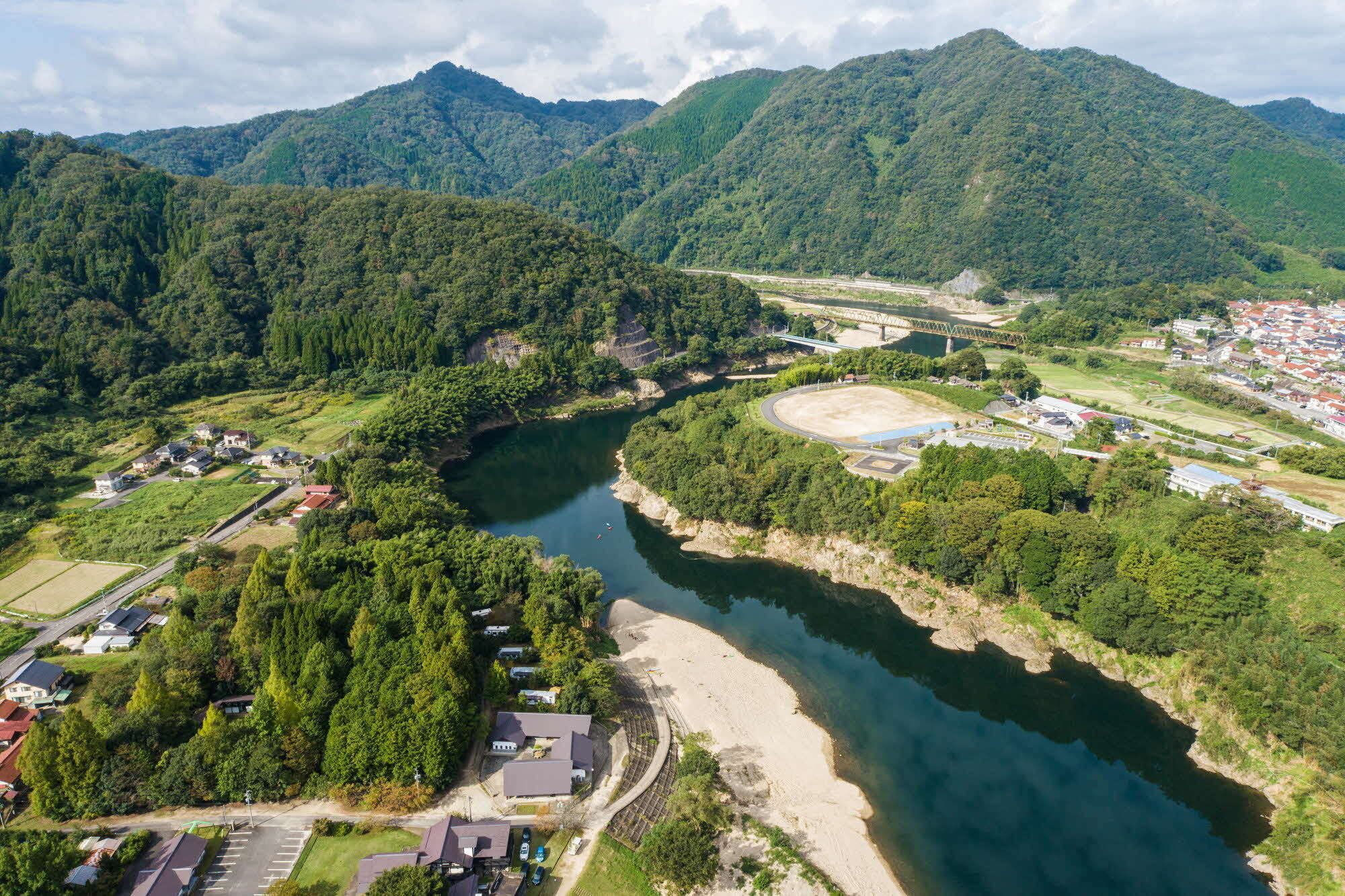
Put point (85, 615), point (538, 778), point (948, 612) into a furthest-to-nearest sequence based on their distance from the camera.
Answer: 1. point (948, 612)
2. point (85, 615)
3. point (538, 778)

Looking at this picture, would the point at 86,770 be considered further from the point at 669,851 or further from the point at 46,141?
the point at 46,141

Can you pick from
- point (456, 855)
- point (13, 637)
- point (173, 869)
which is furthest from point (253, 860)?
point (13, 637)

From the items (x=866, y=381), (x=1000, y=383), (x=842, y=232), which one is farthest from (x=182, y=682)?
(x=842, y=232)

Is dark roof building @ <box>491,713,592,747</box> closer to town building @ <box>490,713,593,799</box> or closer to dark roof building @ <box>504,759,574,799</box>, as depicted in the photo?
town building @ <box>490,713,593,799</box>

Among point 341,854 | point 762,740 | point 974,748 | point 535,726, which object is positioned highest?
point 535,726

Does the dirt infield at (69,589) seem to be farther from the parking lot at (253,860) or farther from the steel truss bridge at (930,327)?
the steel truss bridge at (930,327)

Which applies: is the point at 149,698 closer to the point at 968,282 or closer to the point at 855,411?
the point at 855,411
